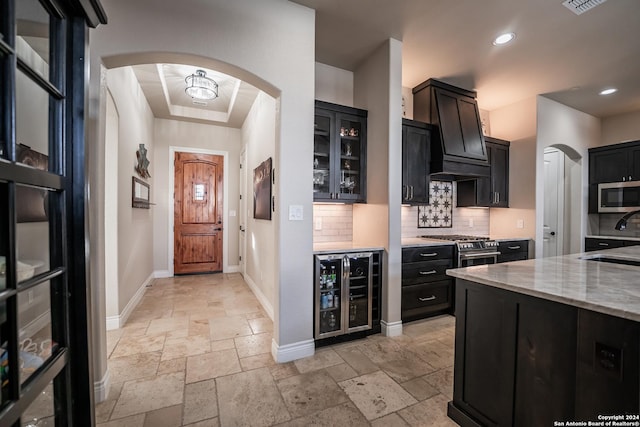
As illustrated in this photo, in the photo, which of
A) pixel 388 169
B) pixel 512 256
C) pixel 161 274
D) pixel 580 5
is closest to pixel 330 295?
pixel 388 169

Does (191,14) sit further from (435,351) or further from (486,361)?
(435,351)

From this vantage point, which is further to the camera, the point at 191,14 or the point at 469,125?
the point at 469,125

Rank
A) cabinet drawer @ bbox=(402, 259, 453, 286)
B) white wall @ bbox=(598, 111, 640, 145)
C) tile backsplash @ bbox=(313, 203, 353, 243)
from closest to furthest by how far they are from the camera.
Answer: cabinet drawer @ bbox=(402, 259, 453, 286)
tile backsplash @ bbox=(313, 203, 353, 243)
white wall @ bbox=(598, 111, 640, 145)

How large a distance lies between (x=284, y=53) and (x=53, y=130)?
5.91 feet

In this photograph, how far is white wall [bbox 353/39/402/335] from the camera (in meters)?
2.79

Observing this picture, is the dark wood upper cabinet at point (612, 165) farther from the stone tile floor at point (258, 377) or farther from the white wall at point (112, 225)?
the white wall at point (112, 225)

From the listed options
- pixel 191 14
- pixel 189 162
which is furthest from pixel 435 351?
pixel 189 162

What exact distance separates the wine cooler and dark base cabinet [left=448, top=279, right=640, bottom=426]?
1145 mm

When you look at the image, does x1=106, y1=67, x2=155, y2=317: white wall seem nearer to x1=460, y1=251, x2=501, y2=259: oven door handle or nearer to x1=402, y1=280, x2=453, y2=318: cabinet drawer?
x1=402, y1=280, x2=453, y2=318: cabinet drawer

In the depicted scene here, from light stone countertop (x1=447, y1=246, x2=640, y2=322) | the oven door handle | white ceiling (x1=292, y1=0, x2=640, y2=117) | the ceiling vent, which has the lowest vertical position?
the oven door handle

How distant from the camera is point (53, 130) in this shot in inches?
39.6

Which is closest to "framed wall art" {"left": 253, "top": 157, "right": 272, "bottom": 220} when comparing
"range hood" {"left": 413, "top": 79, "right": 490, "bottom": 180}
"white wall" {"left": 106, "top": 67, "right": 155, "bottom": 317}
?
"white wall" {"left": 106, "top": 67, "right": 155, "bottom": 317}

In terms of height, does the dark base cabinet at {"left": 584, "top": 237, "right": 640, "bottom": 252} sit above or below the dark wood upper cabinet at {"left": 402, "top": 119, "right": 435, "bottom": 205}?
below

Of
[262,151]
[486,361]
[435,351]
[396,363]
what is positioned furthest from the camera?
[262,151]
